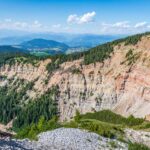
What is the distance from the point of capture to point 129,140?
58.8m

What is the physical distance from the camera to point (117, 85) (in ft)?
636

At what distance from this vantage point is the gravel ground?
42369 mm

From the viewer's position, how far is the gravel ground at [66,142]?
4237cm

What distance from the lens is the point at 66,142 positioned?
4688cm

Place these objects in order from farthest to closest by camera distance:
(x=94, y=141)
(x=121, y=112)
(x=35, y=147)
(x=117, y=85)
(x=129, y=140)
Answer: (x=117, y=85), (x=121, y=112), (x=129, y=140), (x=94, y=141), (x=35, y=147)

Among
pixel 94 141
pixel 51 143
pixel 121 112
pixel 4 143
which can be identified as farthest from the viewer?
pixel 121 112

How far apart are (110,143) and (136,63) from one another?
469 ft

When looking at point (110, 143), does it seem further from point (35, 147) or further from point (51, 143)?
point (35, 147)

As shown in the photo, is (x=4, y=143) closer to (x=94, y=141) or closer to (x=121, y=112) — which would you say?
(x=94, y=141)

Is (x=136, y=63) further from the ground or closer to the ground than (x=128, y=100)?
further from the ground

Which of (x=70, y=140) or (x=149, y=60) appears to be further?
(x=149, y=60)

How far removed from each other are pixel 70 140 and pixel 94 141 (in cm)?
413

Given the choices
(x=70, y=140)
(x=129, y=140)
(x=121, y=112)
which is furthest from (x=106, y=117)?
(x=70, y=140)

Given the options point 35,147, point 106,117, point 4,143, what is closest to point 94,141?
point 35,147
